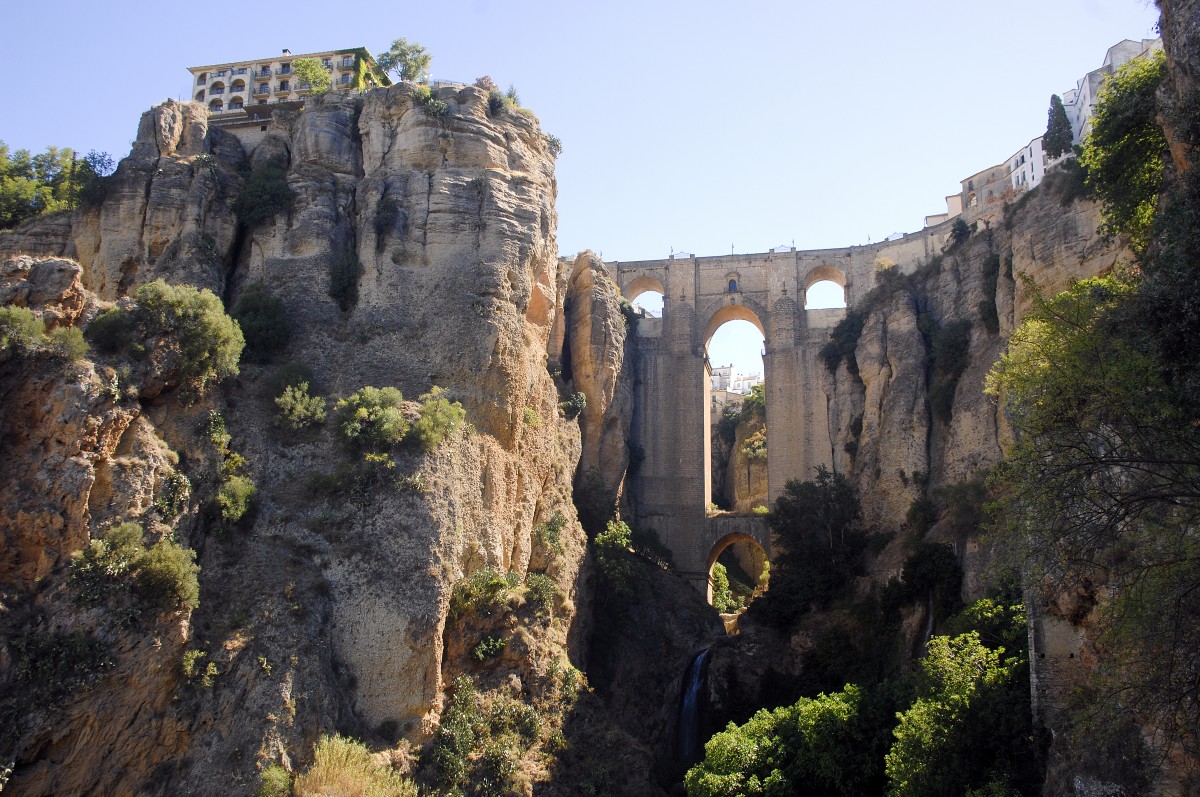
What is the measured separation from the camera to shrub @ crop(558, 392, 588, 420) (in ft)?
104

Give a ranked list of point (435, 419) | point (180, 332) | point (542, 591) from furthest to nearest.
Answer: point (542, 591) → point (435, 419) → point (180, 332)

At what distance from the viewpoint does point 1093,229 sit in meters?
26.2

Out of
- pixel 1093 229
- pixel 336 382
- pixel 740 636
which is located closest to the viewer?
pixel 336 382

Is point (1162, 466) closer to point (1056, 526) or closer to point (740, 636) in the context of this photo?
point (1056, 526)

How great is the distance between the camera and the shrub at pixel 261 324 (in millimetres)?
24047

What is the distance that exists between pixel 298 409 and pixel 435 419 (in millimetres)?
3147

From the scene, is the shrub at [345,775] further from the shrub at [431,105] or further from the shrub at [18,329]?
the shrub at [431,105]

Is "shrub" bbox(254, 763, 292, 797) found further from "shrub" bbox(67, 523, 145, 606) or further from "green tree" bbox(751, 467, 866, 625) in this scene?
"green tree" bbox(751, 467, 866, 625)

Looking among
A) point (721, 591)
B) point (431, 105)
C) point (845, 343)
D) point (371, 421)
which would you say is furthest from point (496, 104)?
point (721, 591)

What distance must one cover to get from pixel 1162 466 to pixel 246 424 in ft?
59.5

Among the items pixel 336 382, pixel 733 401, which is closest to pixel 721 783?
pixel 336 382

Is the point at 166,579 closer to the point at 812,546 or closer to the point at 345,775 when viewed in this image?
the point at 345,775

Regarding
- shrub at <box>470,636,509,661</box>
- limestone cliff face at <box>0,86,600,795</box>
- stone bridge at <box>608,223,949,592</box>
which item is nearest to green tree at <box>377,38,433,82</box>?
limestone cliff face at <box>0,86,600,795</box>

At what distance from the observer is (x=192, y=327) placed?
2084cm
